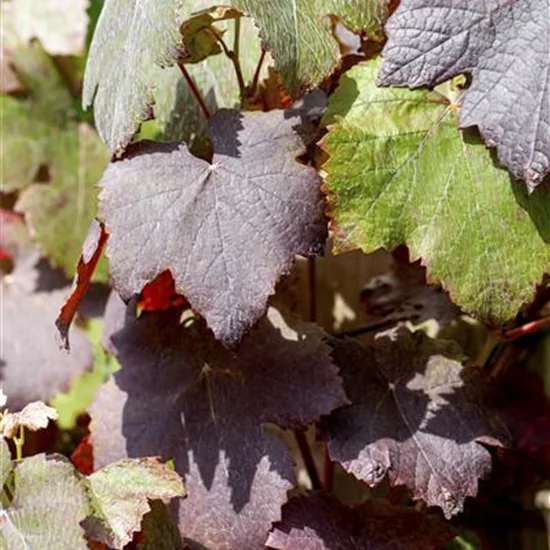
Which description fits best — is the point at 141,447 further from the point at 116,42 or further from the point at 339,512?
the point at 116,42

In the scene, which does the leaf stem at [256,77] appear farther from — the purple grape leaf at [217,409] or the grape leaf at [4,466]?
the grape leaf at [4,466]

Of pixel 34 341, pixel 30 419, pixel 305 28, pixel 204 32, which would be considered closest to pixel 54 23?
pixel 34 341

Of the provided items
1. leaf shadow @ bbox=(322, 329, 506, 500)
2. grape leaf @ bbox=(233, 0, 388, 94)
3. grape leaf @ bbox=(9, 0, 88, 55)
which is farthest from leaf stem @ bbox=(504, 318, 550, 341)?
grape leaf @ bbox=(9, 0, 88, 55)

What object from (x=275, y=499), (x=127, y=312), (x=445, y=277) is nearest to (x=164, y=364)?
(x=127, y=312)

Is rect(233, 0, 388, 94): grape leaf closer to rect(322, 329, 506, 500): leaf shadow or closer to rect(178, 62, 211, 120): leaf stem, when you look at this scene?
rect(178, 62, 211, 120): leaf stem

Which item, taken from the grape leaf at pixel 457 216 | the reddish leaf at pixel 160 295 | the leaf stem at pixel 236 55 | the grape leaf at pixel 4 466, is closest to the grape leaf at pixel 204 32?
the leaf stem at pixel 236 55
